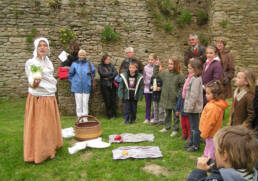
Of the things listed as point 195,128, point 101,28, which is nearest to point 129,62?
point 195,128

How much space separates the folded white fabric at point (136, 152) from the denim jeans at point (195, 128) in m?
0.69

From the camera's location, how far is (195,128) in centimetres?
423

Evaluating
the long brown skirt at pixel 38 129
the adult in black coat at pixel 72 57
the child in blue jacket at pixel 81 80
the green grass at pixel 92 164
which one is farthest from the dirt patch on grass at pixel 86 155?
the adult in black coat at pixel 72 57

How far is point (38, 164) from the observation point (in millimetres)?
3867

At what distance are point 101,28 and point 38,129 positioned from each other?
7513 millimetres

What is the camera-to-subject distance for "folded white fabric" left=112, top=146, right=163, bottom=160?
3.95m

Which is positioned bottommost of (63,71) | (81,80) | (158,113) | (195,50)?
(158,113)

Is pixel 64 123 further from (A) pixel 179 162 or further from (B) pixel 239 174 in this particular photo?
(B) pixel 239 174

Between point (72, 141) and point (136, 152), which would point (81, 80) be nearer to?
point (72, 141)

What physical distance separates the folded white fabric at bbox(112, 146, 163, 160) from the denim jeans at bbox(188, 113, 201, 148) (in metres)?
0.69

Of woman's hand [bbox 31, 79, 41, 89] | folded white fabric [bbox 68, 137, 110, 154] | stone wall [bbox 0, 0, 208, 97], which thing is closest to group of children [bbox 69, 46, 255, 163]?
folded white fabric [bbox 68, 137, 110, 154]

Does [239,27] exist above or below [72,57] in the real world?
above

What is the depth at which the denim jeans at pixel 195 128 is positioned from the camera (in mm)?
4199

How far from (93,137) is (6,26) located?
7.85 meters
